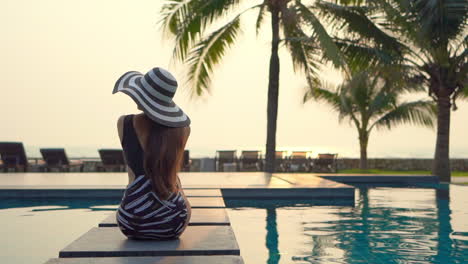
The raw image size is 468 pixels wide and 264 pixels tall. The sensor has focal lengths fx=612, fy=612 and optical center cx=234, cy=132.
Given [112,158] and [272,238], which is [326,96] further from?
[272,238]

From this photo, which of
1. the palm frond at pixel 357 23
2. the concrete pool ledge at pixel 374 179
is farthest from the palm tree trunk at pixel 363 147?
the palm frond at pixel 357 23

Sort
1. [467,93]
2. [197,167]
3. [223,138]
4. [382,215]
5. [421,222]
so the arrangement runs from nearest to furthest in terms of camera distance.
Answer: [421,222] → [382,215] → [467,93] → [197,167] → [223,138]

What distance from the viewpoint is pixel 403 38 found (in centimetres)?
1677

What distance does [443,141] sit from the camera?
687 inches

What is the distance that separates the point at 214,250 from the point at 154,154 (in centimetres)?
61

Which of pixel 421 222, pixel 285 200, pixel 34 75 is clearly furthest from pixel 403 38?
pixel 34 75

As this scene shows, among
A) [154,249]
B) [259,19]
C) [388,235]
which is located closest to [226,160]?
[259,19]

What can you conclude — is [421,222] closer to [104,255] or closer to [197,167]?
[104,255]

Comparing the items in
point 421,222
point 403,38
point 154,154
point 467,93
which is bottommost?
point 421,222

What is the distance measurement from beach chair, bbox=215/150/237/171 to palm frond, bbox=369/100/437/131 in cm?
718

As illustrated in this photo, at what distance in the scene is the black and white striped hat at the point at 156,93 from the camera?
325cm

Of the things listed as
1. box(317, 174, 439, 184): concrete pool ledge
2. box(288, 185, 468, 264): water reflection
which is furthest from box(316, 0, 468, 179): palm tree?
box(288, 185, 468, 264): water reflection

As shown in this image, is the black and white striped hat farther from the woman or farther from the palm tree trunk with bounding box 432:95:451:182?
the palm tree trunk with bounding box 432:95:451:182

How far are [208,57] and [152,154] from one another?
41.7 ft
